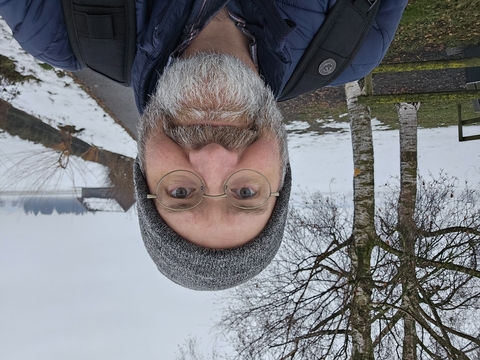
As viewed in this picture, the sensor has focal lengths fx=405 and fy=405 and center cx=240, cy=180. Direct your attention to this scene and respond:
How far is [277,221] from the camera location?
1947 millimetres

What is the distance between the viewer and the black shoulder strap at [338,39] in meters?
2.06

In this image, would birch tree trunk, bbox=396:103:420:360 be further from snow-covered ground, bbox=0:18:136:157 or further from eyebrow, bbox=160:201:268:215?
snow-covered ground, bbox=0:18:136:157

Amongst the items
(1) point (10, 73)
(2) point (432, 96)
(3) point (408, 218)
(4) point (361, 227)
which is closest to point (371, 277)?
(4) point (361, 227)

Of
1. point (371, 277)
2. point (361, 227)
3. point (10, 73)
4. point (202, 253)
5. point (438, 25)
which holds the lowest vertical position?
point (371, 277)

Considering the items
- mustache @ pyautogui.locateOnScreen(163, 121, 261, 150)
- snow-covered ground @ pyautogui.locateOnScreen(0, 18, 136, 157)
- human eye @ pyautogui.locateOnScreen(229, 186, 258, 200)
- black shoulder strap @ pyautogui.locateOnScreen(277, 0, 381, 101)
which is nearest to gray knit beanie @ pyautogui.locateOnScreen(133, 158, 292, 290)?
human eye @ pyautogui.locateOnScreen(229, 186, 258, 200)

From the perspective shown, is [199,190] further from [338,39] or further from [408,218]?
[408,218]

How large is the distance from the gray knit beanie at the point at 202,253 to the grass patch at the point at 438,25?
422 cm

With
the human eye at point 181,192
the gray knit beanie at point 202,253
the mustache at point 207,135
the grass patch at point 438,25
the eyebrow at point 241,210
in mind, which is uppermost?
the grass patch at point 438,25

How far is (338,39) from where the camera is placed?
2.10m

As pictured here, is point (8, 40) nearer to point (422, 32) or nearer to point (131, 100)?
point (131, 100)

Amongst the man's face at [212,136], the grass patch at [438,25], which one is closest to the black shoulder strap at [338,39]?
the man's face at [212,136]

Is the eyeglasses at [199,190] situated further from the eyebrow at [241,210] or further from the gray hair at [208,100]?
the gray hair at [208,100]

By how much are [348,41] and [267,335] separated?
5135mm

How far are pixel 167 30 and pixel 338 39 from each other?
35.3 inches
